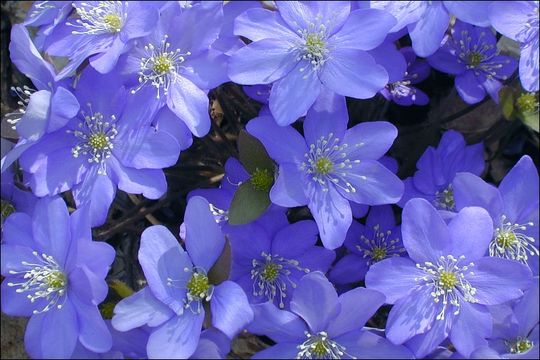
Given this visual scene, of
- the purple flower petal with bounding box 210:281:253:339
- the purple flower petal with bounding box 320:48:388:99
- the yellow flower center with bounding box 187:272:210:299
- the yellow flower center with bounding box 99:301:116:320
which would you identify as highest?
the purple flower petal with bounding box 320:48:388:99

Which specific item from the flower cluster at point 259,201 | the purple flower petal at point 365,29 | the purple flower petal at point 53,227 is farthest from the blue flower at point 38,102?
the purple flower petal at point 365,29

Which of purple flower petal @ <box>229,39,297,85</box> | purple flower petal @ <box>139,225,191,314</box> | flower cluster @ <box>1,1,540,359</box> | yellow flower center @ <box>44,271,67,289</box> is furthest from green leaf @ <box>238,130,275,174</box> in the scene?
yellow flower center @ <box>44,271,67,289</box>

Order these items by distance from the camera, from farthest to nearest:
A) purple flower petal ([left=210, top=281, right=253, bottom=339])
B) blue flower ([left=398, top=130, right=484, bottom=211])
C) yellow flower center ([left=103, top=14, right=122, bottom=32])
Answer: blue flower ([left=398, top=130, right=484, bottom=211]) → yellow flower center ([left=103, top=14, right=122, bottom=32]) → purple flower petal ([left=210, top=281, right=253, bottom=339])

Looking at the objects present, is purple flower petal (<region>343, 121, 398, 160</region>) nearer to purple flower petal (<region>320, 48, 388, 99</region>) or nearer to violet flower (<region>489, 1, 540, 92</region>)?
purple flower petal (<region>320, 48, 388, 99</region>)

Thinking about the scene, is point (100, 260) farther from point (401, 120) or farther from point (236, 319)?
point (401, 120)

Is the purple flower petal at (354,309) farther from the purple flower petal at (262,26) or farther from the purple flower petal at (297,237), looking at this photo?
the purple flower petal at (262,26)

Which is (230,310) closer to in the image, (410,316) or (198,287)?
(198,287)

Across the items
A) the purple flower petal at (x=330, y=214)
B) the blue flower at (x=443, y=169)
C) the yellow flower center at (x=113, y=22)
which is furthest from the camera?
the blue flower at (x=443, y=169)
